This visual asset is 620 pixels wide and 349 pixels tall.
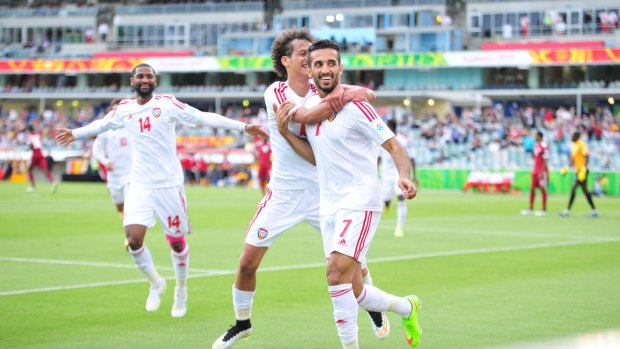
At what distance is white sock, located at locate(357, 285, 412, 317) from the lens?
8.01 metres

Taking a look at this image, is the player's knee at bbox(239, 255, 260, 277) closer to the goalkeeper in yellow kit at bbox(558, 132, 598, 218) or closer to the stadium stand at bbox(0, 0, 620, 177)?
the goalkeeper in yellow kit at bbox(558, 132, 598, 218)

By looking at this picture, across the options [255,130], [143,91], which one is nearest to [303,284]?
[255,130]

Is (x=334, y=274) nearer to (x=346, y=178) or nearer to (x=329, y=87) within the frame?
(x=346, y=178)

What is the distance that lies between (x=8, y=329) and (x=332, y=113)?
3857mm

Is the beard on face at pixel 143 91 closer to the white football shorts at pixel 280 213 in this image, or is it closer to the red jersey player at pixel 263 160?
the white football shorts at pixel 280 213

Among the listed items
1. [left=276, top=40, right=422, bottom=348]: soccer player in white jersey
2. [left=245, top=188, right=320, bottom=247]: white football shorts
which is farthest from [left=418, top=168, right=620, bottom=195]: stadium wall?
[left=276, top=40, right=422, bottom=348]: soccer player in white jersey

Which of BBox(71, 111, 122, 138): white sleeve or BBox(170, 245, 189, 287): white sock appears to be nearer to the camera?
BBox(170, 245, 189, 287): white sock

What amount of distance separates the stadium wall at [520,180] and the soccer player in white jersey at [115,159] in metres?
25.9

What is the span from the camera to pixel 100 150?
808 inches

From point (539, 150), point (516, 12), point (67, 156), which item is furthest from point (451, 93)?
point (539, 150)

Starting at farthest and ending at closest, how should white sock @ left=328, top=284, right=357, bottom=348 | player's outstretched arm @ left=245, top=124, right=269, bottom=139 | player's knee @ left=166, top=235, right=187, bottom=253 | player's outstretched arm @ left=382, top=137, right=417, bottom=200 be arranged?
player's knee @ left=166, top=235, right=187, bottom=253
player's outstretched arm @ left=245, top=124, right=269, bottom=139
white sock @ left=328, top=284, right=357, bottom=348
player's outstretched arm @ left=382, top=137, right=417, bottom=200

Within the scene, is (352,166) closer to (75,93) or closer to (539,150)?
(539,150)

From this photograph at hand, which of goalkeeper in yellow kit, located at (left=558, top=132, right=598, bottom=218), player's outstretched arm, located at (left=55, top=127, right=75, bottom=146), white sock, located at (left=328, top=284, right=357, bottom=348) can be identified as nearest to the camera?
white sock, located at (left=328, top=284, right=357, bottom=348)

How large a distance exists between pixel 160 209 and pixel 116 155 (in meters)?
9.77
